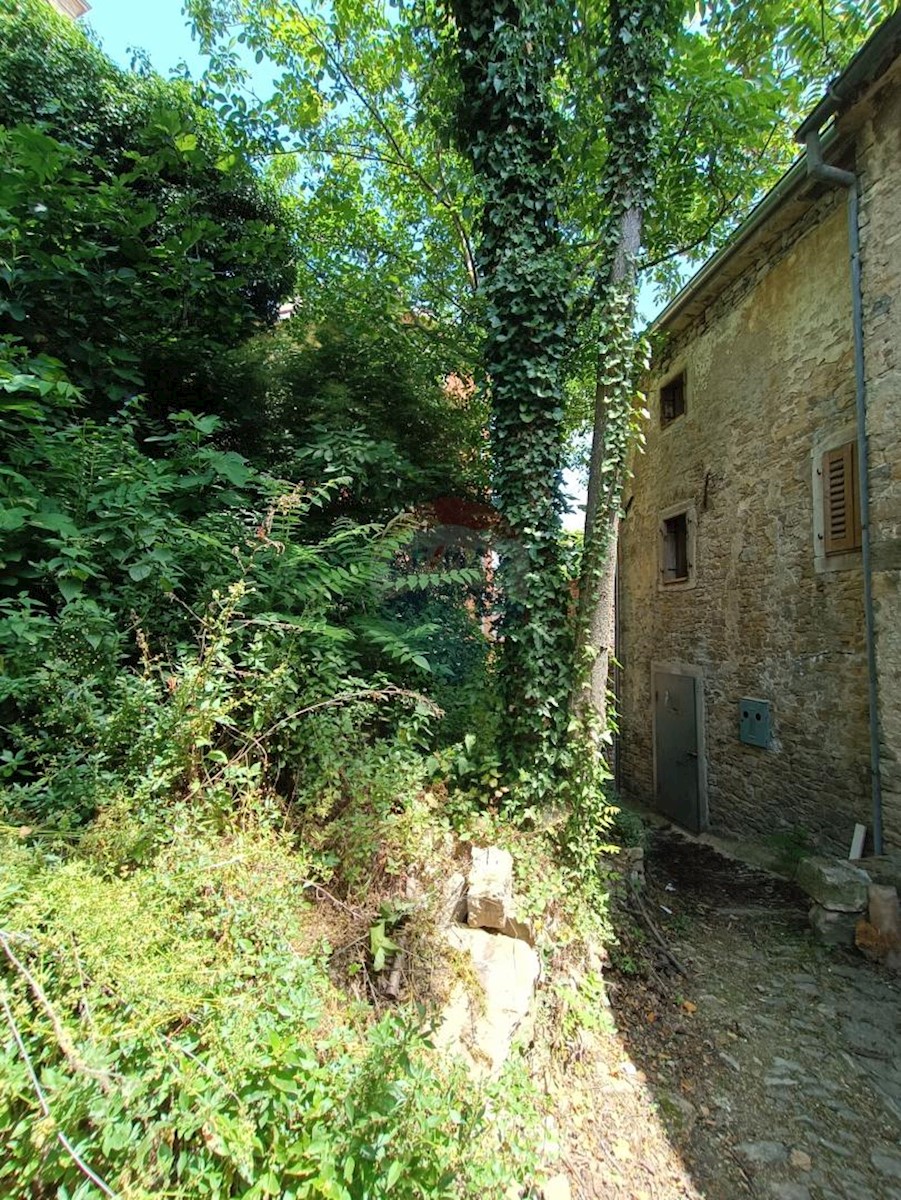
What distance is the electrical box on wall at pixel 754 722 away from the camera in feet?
20.0

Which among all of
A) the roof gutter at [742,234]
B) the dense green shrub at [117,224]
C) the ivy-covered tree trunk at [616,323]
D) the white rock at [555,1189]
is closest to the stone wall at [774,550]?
the roof gutter at [742,234]

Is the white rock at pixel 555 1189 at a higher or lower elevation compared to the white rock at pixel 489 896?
lower

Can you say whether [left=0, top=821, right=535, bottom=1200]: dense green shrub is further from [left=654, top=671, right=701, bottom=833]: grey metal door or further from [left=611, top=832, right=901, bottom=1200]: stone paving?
[left=654, top=671, right=701, bottom=833]: grey metal door

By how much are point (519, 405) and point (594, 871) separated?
330 cm

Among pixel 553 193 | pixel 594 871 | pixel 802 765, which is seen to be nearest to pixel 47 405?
pixel 553 193

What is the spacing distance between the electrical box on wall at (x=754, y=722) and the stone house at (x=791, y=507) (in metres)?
0.03

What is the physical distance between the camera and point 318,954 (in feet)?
6.88

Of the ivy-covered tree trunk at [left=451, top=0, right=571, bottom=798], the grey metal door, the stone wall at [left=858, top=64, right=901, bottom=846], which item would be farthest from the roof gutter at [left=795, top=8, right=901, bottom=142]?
the grey metal door

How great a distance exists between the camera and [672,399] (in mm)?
8484

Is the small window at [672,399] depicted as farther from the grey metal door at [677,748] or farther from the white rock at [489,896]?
the white rock at [489,896]

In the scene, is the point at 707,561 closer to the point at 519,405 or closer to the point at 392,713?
the point at 519,405

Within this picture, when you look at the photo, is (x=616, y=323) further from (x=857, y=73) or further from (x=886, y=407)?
(x=857, y=73)

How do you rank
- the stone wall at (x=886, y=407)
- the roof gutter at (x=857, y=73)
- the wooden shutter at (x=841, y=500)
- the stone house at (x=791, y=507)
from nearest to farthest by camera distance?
the roof gutter at (x=857, y=73)
the stone wall at (x=886, y=407)
the stone house at (x=791, y=507)
the wooden shutter at (x=841, y=500)

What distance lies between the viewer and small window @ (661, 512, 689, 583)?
811 cm
